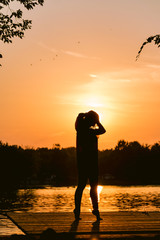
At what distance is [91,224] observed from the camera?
1094 centimetres

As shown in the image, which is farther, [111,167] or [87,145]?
[111,167]

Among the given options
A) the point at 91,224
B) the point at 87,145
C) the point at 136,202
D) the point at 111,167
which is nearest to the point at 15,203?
the point at 136,202

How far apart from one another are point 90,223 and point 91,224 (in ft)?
0.57

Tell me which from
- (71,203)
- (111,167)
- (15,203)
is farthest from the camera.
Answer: (111,167)

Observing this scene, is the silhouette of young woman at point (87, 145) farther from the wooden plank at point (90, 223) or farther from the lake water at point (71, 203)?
the lake water at point (71, 203)

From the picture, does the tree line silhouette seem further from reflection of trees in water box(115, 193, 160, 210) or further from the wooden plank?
the wooden plank

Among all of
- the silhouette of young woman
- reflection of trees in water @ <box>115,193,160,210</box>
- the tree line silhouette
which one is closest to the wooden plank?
the silhouette of young woman

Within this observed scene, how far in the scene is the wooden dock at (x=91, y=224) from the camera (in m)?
9.58

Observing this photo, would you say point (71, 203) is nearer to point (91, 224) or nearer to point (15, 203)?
point (15, 203)

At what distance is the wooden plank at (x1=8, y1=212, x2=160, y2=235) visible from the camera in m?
9.89

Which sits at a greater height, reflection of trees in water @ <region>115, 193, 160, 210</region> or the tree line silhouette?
the tree line silhouette

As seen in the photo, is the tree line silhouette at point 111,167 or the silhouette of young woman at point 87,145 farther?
the tree line silhouette at point 111,167

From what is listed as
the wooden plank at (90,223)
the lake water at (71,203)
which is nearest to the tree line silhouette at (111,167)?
the lake water at (71,203)

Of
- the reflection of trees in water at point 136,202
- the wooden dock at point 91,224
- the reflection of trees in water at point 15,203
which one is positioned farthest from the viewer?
the reflection of trees in water at point 136,202
